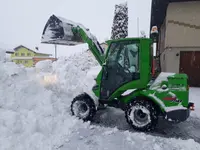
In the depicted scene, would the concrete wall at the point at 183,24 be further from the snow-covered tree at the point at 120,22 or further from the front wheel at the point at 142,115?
the snow-covered tree at the point at 120,22

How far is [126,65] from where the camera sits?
519 cm

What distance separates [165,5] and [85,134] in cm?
1081

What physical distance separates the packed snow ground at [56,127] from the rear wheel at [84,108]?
0.24m

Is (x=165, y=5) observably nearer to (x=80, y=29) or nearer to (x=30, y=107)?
(x=80, y=29)

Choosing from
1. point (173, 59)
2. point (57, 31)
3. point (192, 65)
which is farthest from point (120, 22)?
point (57, 31)

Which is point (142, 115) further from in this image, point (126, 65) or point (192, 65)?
point (192, 65)

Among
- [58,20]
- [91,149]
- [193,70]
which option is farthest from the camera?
[193,70]

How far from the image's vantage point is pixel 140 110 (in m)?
4.90

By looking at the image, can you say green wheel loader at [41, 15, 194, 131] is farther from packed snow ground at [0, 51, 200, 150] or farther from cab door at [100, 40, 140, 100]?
packed snow ground at [0, 51, 200, 150]

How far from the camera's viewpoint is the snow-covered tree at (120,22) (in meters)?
23.8

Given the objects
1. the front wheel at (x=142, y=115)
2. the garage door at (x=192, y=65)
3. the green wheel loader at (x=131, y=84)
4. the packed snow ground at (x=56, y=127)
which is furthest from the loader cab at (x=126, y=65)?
the garage door at (x=192, y=65)

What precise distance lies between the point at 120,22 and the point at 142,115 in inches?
805

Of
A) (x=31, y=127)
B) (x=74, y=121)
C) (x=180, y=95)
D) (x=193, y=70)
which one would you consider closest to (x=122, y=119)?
(x=74, y=121)

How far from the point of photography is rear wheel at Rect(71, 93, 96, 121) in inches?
216
